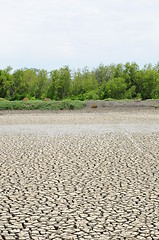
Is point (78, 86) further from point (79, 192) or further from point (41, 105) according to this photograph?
point (79, 192)

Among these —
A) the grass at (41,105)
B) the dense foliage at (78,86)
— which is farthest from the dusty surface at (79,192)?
the dense foliage at (78,86)

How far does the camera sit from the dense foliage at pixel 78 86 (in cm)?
4088

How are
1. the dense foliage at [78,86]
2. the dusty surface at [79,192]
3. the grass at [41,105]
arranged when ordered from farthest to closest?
the dense foliage at [78,86] → the grass at [41,105] → the dusty surface at [79,192]

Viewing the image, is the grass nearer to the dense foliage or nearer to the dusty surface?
the dense foliage

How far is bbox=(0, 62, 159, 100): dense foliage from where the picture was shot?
40.9 m

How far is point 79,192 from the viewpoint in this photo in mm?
4840

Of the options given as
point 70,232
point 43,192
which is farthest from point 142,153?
point 70,232

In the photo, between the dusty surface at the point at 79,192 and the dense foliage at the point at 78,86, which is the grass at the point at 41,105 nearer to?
the dense foliage at the point at 78,86

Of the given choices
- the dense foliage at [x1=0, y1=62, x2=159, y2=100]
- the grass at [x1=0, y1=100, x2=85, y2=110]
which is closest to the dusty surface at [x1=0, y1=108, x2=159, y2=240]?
the grass at [x1=0, y1=100, x2=85, y2=110]

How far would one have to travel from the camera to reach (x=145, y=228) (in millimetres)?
3566

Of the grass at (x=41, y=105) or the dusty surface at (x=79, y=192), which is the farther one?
the grass at (x=41, y=105)

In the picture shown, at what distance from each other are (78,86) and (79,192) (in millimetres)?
40526

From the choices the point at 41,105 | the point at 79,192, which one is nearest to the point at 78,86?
the point at 41,105

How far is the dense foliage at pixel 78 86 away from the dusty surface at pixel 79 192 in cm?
3198
